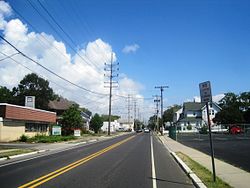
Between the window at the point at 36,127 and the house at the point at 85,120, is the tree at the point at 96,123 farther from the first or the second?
the window at the point at 36,127

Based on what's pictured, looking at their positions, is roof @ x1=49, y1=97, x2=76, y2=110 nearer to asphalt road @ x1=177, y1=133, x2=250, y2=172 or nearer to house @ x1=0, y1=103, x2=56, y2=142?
house @ x1=0, y1=103, x2=56, y2=142

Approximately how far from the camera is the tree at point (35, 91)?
299 feet

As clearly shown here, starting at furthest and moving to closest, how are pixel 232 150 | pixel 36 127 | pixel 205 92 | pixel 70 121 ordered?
pixel 70 121 < pixel 36 127 < pixel 232 150 < pixel 205 92

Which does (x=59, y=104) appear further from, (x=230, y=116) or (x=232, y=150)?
(x=232, y=150)

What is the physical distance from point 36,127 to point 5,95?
155 ft

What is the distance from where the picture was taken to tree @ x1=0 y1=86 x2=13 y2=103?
3650 inches

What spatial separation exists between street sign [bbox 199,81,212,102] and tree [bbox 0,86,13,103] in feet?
286

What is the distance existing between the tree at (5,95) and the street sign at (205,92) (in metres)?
87.1

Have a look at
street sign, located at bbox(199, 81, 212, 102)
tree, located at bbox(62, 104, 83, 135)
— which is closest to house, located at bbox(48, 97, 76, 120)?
tree, located at bbox(62, 104, 83, 135)

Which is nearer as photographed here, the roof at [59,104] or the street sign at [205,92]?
the street sign at [205,92]

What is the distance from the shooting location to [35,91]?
92062mm

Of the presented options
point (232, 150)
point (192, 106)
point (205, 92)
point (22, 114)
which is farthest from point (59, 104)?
point (205, 92)

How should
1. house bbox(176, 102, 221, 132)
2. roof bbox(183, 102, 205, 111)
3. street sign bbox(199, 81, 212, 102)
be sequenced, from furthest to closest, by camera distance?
1. roof bbox(183, 102, 205, 111)
2. house bbox(176, 102, 221, 132)
3. street sign bbox(199, 81, 212, 102)

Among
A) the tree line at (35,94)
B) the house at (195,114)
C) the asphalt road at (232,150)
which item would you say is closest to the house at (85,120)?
the tree line at (35,94)
